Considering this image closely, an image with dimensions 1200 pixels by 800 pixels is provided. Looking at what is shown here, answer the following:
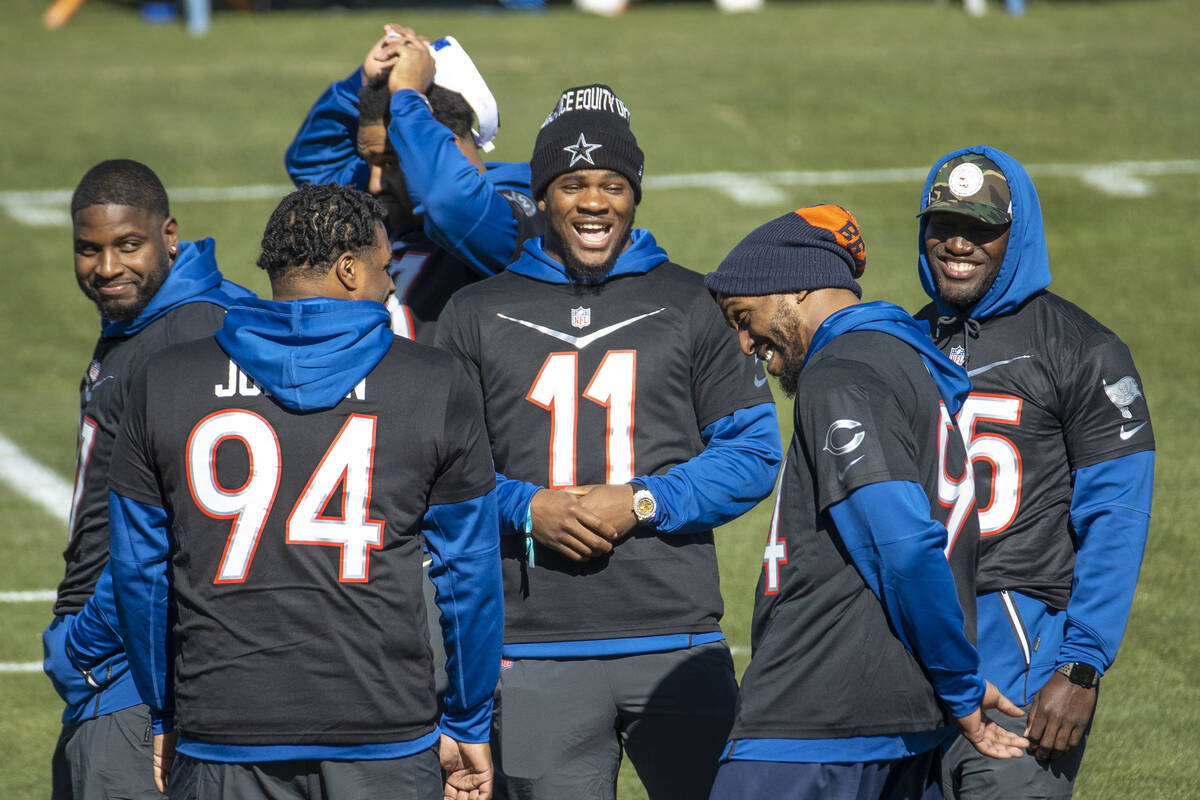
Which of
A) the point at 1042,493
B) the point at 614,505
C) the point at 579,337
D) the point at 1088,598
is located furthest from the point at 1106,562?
the point at 579,337

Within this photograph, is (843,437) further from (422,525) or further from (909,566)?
(422,525)

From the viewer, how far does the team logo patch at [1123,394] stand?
14.8 feet

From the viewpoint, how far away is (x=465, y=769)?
4191 millimetres

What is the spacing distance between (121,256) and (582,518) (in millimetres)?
1693

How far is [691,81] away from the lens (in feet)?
61.2

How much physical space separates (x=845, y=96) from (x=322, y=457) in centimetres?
1516

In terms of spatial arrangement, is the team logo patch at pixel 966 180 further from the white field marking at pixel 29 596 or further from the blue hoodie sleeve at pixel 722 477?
the white field marking at pixel 29 596

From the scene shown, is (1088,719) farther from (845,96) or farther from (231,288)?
(845,96)

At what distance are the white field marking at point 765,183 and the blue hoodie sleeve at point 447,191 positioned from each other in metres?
9.89

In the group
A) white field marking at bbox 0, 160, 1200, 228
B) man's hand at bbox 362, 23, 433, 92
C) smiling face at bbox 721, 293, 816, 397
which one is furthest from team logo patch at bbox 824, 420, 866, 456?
white field marking at bbox 0, 160, 1200, 228

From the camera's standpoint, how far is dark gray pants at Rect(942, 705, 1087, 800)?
439cm

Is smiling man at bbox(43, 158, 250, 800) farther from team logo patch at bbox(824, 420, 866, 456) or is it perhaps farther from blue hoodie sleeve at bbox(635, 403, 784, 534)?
team logo patch at bbox(824, 420, 866, 456)

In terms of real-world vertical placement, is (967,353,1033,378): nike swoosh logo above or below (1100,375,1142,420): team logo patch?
above

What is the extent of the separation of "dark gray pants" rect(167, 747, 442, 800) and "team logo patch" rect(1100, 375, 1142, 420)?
228cm
